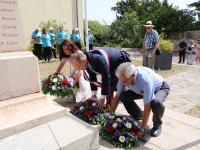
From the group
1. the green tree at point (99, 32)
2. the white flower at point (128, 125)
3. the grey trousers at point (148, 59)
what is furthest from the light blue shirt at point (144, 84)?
the green tree at point (99, 32)

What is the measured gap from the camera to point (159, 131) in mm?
2725

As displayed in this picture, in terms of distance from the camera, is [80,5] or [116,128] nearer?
[116,128]

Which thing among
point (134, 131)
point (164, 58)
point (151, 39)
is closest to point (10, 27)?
point (134, 131)

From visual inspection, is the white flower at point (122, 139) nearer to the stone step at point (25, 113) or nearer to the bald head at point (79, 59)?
the stone step at point (25, 113)

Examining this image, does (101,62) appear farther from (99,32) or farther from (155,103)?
(99,32)

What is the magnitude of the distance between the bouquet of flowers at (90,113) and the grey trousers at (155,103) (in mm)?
398

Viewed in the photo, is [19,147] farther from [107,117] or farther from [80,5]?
[80,5]

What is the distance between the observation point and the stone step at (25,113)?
2.23 meters

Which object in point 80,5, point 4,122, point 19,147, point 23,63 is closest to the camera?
point 19,147

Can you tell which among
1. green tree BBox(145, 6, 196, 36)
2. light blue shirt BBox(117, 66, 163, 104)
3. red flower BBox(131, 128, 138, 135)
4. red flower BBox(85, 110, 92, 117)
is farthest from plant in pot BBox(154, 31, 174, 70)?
green tree BBox(145, 6, 196, 36)

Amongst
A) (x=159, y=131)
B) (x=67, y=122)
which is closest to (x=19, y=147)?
(x=67, y=122)

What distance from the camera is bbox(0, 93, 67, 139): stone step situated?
223 centimetres

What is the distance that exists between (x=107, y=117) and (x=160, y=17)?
17.3 m

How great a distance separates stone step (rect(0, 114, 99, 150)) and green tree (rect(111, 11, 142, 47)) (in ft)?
56.6
